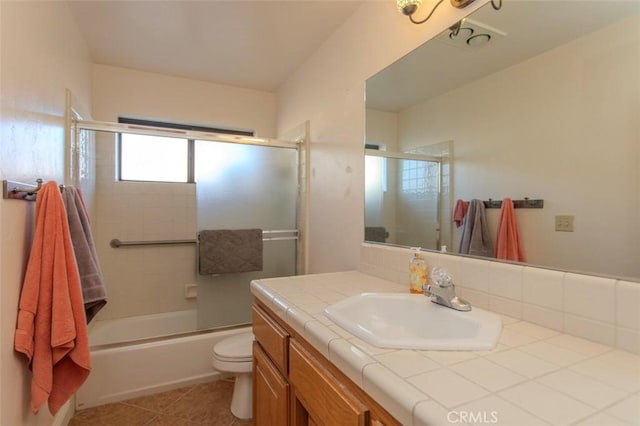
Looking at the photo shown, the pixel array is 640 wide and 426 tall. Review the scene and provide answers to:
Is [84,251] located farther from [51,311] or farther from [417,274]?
[417,274]

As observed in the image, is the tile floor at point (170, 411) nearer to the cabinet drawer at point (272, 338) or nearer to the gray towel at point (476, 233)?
the cabinet drawer at point (272, 338)

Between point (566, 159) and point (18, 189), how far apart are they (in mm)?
1756

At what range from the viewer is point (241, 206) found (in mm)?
2404

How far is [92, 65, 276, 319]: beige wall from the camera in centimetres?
241

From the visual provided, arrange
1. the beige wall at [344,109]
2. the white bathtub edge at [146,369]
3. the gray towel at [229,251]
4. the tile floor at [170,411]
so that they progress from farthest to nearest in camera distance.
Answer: the gray towel at [229,251]
the white bathtub edge at [146,369]
the tile floor at [170,411]
the beige wall at [344,109]

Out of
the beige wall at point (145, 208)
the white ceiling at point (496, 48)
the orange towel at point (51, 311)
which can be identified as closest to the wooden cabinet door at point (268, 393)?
the orange towel at point (51, 311)

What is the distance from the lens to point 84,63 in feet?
7.10

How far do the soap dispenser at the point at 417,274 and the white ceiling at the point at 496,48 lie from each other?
0.72 meters

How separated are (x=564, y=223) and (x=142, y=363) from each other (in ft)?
7.57

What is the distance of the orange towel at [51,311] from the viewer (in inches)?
43.9

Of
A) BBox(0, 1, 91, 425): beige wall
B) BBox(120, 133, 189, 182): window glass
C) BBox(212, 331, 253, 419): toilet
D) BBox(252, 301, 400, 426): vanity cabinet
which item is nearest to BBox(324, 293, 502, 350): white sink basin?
BBox(252, 301, 400, 426): vanity cabinet

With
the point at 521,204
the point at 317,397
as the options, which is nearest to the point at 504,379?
the point at 317,397

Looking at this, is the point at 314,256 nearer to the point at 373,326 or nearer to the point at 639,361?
the point at 373,326

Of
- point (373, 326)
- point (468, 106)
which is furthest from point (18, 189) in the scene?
point (468, 106)
